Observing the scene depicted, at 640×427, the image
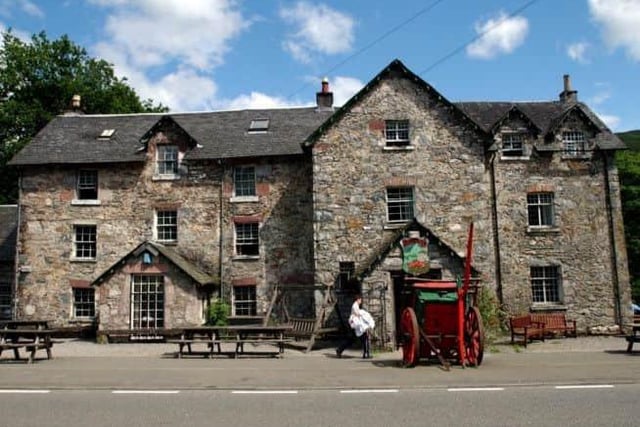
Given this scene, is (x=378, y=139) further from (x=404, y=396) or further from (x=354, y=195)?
(x=404, y=396)

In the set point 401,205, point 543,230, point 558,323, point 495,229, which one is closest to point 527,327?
point 558,323

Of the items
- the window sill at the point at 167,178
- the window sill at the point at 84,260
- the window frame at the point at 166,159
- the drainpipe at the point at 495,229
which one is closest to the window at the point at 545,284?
the drainpipe at the point at 495,229

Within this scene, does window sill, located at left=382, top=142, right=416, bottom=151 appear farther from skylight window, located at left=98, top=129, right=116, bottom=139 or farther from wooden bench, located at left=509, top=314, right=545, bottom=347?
skylight window, located at left=98, top=129, right=116, bottom=139

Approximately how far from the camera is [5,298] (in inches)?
1057

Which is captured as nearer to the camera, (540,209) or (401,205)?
(401,205)

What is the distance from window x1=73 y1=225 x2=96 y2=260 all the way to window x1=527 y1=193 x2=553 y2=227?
19.5 m

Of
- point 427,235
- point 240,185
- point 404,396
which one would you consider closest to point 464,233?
point 427,235

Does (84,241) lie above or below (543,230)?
above

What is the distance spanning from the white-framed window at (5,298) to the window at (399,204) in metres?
19.7

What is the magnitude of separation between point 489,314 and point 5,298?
923 inches

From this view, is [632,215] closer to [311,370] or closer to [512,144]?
[512,144]

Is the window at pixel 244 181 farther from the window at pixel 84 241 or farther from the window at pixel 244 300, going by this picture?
the window at pixel 84 241

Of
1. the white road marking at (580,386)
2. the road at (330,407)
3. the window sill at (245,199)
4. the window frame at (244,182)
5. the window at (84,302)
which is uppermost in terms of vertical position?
the window frame at (244,182)

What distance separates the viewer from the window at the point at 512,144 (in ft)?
76.3
